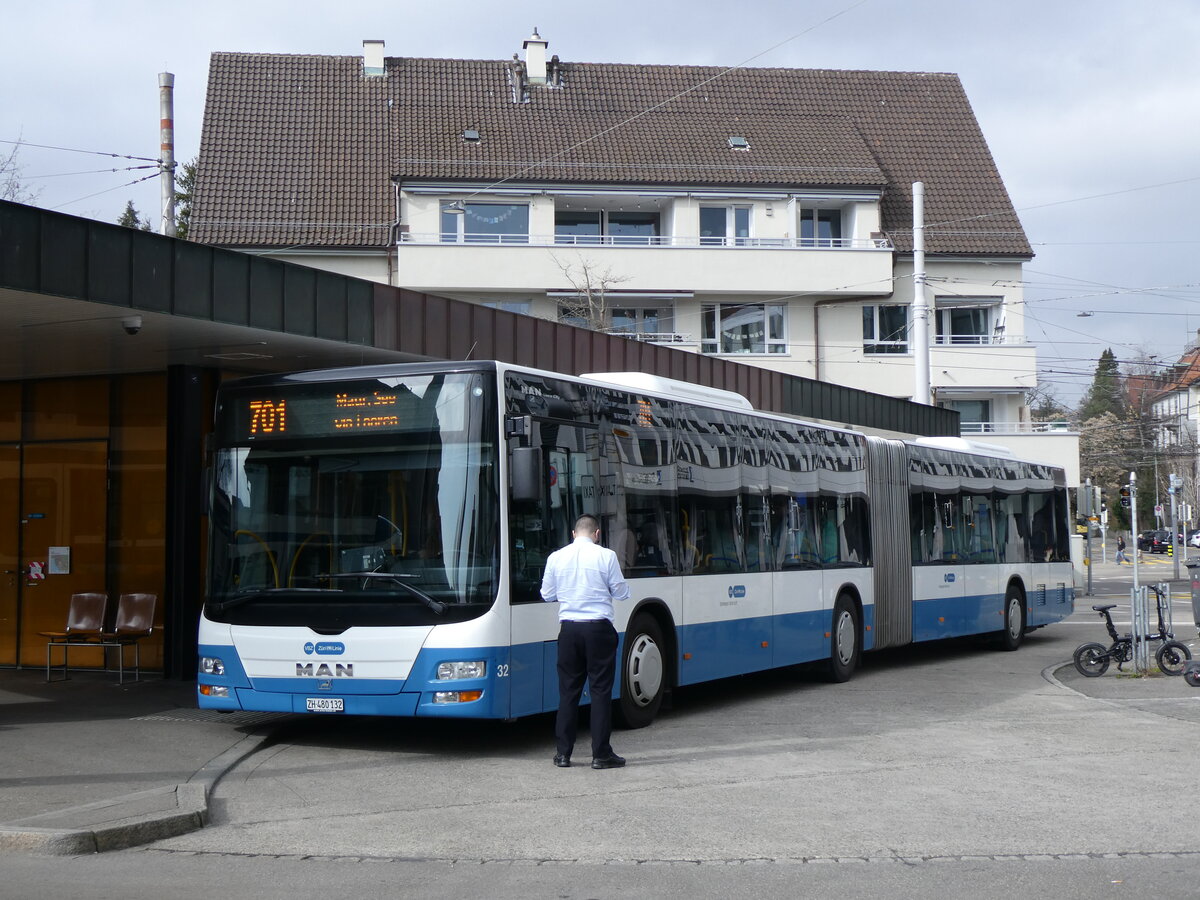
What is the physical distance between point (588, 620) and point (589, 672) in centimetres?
39

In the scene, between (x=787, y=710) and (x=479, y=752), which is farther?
(x=787, y=710)

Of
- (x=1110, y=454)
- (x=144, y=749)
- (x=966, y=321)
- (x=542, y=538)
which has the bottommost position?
(x=144, y=749)

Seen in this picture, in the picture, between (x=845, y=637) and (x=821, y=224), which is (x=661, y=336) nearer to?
(x=821, y=224)

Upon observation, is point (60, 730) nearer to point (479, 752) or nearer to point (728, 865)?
point (479, 752)

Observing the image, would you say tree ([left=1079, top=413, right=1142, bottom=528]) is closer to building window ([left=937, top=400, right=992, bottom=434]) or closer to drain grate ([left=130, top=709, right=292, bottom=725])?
building window ([left=937, top=400, right=992, bottom=434])

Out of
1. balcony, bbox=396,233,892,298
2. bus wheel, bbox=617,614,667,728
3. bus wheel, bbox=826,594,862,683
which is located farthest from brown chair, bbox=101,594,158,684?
balcony, bbox=396,233,892,298

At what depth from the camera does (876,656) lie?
2156cm

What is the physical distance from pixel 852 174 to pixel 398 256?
14880 mm

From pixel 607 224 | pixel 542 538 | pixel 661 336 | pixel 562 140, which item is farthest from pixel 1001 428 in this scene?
pixel 542 538

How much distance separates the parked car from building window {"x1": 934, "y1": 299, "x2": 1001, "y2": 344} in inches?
1688

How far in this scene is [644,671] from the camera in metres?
12.4

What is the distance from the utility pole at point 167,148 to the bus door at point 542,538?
1245cm

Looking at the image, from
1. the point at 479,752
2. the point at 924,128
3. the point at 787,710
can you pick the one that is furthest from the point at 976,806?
the point at 924,128

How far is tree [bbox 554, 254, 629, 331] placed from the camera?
42.5 metres
